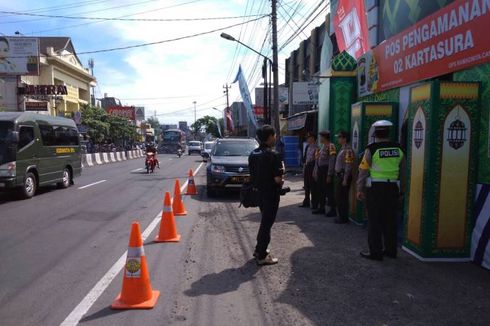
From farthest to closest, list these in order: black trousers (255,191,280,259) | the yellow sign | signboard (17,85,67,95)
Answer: signboard (17,85,67,95) → the yellow sign → black trousers (255,191,280,259)

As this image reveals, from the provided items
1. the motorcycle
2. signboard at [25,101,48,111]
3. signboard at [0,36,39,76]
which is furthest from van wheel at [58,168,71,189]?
signboard at [0,36,39,76]

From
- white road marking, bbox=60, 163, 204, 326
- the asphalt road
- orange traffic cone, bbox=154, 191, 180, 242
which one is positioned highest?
A: orange traffic cone, bbox=154, 191, 180, 242

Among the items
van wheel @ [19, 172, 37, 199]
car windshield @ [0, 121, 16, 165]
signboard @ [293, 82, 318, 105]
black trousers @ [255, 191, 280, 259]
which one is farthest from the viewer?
signboard @ [293, 82, 318, 105]

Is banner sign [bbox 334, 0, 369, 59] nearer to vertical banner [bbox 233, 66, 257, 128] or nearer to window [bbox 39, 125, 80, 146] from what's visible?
window [bbox 39, 125, 80, 146]

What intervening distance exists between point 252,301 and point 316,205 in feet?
19.8

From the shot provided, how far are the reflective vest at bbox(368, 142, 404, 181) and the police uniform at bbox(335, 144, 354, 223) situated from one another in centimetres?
214

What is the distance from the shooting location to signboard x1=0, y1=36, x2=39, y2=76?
35344 mm

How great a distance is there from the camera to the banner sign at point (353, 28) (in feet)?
40.5

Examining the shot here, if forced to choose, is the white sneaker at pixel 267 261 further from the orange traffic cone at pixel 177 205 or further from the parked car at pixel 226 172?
the parked car at pixel 226 172

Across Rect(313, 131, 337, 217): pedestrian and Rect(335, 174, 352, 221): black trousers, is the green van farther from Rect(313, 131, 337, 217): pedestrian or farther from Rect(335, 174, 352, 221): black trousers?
Rect(335, 174, 352, 221): black trousers

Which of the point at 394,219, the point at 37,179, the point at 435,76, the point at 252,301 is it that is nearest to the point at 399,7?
the point at 435,76

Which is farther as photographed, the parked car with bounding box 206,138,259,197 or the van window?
the parked car with bounding box 206,138,259,197

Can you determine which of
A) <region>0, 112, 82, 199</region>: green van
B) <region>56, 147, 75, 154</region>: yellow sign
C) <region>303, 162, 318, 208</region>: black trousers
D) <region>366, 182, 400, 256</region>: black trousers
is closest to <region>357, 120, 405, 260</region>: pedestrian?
<region>366, 182, 400, 256</region>: black trousers

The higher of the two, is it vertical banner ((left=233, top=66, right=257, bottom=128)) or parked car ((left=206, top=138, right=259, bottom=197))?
vertical banner ((left=233, top=66, right=257, bottom=128))
